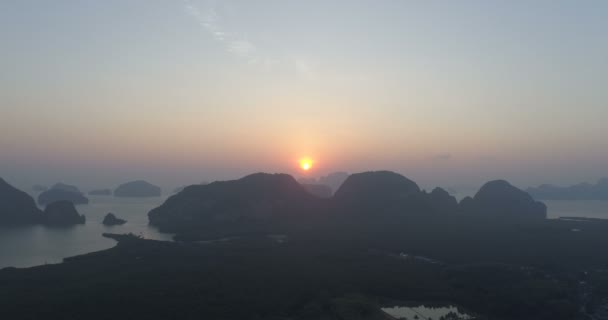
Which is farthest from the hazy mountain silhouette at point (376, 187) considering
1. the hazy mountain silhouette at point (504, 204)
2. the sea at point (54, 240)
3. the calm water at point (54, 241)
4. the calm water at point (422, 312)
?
the calm water at point (422, 312)

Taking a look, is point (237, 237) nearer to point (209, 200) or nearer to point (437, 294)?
point (209, 200)

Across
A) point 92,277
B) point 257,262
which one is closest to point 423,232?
point 257,262

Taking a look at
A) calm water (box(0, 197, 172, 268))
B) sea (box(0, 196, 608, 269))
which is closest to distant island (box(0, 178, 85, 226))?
calm water (box(0, 197, 172, 268))

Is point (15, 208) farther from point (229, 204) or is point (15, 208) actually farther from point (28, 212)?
point (229, 204)

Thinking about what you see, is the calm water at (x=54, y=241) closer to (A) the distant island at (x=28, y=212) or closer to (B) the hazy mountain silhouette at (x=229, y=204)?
(A) the distant island at (x=28, y=212)

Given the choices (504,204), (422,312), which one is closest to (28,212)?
(422,312)

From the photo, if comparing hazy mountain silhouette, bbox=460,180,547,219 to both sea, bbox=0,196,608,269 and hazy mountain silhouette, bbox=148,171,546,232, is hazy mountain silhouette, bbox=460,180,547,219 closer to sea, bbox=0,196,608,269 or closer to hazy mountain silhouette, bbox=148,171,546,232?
hazy mountain silhouette, bbox=148,171,546,232
